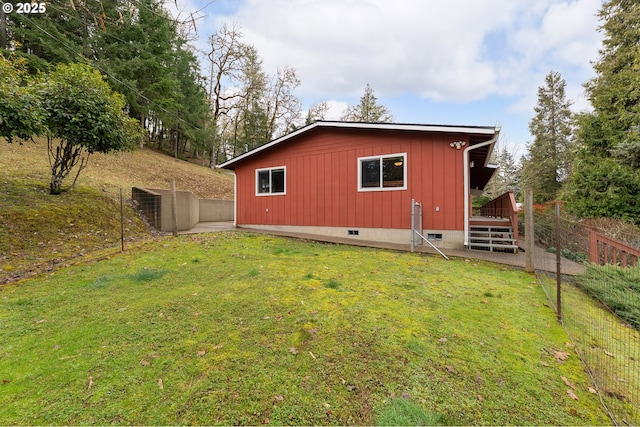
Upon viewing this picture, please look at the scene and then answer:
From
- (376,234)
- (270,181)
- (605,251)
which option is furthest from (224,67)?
(605,251)

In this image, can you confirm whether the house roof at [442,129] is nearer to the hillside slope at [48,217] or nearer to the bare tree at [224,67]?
the hillside slope at [48,217]

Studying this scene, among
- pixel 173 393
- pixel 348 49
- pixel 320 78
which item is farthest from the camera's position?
pixel 320 78

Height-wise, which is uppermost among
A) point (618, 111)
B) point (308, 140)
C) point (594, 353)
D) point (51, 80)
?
point (618, 111)

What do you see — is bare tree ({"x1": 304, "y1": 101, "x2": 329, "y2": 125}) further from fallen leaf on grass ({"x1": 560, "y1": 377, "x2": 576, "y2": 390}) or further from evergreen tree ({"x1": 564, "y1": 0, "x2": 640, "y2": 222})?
fallen leaf on grass ({"x1": 560, "y1": 377, "x2": 576, "y2": 390})

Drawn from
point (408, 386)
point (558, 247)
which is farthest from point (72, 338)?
point (558, 247)

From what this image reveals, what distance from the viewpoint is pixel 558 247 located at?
3.25m

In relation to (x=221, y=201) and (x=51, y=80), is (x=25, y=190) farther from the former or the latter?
(x=221, y=201)

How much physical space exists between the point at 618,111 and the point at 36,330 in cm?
1942

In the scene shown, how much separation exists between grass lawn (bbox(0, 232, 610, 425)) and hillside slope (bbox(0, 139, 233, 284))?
5.11 ft

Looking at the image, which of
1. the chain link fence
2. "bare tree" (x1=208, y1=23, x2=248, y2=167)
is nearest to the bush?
the chain link fence

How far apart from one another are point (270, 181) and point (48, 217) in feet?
20.3

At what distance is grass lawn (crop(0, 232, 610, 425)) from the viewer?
5.74ft

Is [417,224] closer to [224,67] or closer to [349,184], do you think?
[349,184]

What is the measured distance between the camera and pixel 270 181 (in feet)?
34.1
